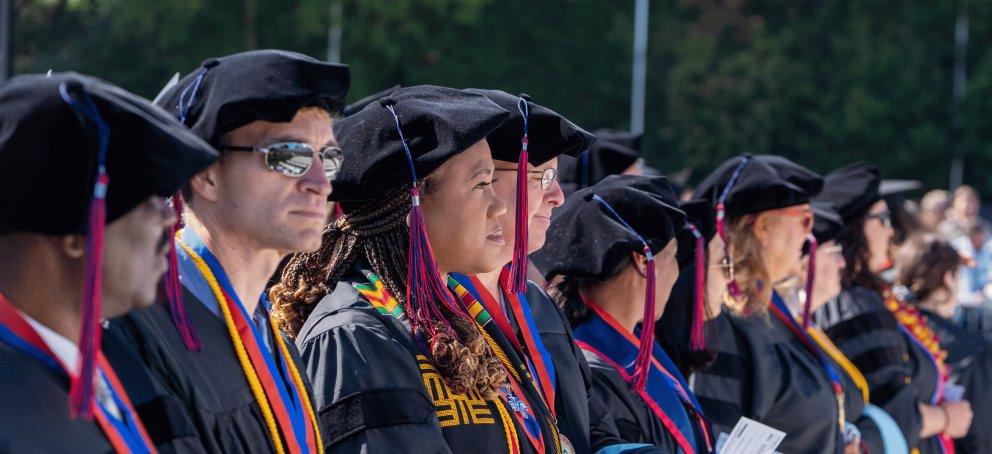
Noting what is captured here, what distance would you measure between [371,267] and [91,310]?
1.29 m

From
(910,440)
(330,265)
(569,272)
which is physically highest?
(330,265)

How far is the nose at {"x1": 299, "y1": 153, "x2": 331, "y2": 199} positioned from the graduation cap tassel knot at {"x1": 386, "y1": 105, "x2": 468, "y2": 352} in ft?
1.46

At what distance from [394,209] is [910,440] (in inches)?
142

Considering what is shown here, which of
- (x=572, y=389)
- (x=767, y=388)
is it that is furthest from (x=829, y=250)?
(x=572, y=389)

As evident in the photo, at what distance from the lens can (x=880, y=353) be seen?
239 inches

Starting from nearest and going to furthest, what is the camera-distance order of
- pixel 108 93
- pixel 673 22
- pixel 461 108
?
pixel 108 93
pixel 461 108
pixel 673 22

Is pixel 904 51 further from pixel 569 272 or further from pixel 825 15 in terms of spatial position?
pixel 569 272

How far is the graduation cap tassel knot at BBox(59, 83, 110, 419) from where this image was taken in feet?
6.46

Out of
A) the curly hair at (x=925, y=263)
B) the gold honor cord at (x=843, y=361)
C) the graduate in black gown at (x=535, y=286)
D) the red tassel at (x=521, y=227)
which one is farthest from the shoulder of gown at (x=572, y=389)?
the curly hair at (x=925, y=263)

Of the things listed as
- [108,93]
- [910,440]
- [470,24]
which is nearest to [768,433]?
[910,440]

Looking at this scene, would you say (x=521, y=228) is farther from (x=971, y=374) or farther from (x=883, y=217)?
(x=971, y=374)

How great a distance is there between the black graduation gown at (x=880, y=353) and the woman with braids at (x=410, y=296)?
3.10 metres

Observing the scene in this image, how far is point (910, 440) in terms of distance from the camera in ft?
19.5

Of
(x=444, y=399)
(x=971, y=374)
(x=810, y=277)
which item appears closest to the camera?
(x=444, y=399)
